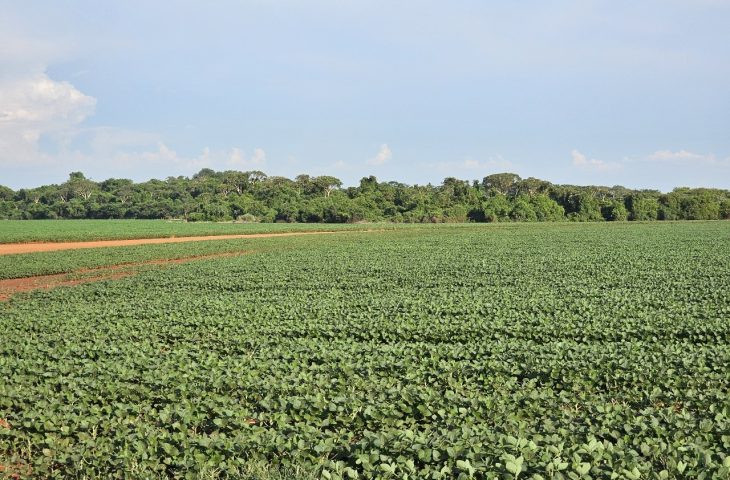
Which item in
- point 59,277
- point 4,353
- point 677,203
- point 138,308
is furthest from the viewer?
point 677,203

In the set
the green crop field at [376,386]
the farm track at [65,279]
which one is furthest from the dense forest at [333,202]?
the green crop field at [376,386]

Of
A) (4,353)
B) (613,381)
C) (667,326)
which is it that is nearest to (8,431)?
(4,353)

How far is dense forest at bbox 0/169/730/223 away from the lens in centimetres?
11562

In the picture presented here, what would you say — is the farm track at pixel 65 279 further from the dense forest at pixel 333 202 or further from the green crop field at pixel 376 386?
the dense forest at pixel 333 202

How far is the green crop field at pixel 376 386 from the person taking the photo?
600 centimetres

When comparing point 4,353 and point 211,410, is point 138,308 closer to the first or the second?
point 4,353

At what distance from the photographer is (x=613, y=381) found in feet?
29.1

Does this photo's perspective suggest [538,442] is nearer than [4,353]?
Yes

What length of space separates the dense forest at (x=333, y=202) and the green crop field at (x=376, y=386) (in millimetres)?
93831

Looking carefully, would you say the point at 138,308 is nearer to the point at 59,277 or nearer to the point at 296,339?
the point at 296,339

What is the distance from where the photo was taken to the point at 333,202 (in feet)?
374

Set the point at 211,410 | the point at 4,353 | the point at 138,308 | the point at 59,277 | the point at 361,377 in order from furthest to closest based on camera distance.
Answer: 1. the point at 59,277
2. the point at 138,308
3. the point at 4,353
4. the point at 361,377
5. the point at 211,410

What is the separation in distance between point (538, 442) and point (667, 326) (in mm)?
7933

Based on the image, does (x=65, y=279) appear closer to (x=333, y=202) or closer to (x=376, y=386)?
(x=376, y=386)
